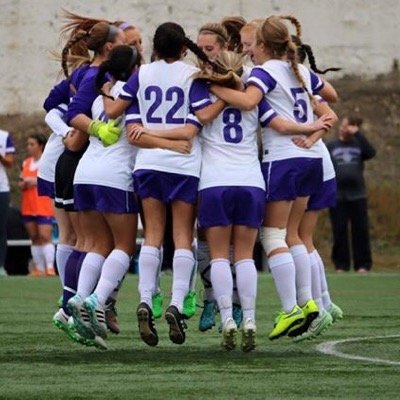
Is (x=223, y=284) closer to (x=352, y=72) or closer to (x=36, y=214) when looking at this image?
(x=36, y=214)

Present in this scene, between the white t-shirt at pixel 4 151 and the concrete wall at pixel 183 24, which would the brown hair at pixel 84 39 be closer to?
the white t-shirt at pixel 4 151

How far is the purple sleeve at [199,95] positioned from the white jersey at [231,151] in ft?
0.45

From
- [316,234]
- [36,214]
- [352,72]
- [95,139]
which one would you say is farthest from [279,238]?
[352,72]

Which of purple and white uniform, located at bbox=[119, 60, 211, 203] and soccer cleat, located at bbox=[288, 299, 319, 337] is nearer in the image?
Result: purple and white uniform, located at bbox=[119, 60, 211, 203]

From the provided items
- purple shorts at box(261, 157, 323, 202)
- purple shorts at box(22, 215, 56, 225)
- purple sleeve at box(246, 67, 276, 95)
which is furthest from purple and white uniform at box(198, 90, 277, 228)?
purple shorts at box(22, 215, 56, 225)

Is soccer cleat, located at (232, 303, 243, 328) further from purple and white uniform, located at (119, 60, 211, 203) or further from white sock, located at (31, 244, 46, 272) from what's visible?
white sock, located at (31, 244, 46, 272)

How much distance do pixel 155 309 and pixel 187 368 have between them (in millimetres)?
1815

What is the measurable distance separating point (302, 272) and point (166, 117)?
4.32 ft

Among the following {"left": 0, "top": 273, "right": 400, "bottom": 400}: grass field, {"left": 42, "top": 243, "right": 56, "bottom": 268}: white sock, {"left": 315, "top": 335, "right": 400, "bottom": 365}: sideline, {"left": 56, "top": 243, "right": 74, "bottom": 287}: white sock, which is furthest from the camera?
{"left": 42, "top": 243, "right": 56, "bottom": 268}: white sock

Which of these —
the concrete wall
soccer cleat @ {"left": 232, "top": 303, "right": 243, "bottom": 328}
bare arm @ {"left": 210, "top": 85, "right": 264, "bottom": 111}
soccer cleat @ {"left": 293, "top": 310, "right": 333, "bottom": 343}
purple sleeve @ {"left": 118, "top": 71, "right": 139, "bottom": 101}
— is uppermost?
the concrete wall

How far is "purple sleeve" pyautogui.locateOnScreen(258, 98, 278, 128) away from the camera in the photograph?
934 cm

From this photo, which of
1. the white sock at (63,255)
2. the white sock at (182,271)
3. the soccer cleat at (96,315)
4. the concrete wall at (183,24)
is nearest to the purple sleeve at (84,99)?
the white sock at (182,271)

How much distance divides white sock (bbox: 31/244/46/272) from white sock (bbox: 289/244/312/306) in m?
10.9

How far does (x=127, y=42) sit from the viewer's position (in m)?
9.87
